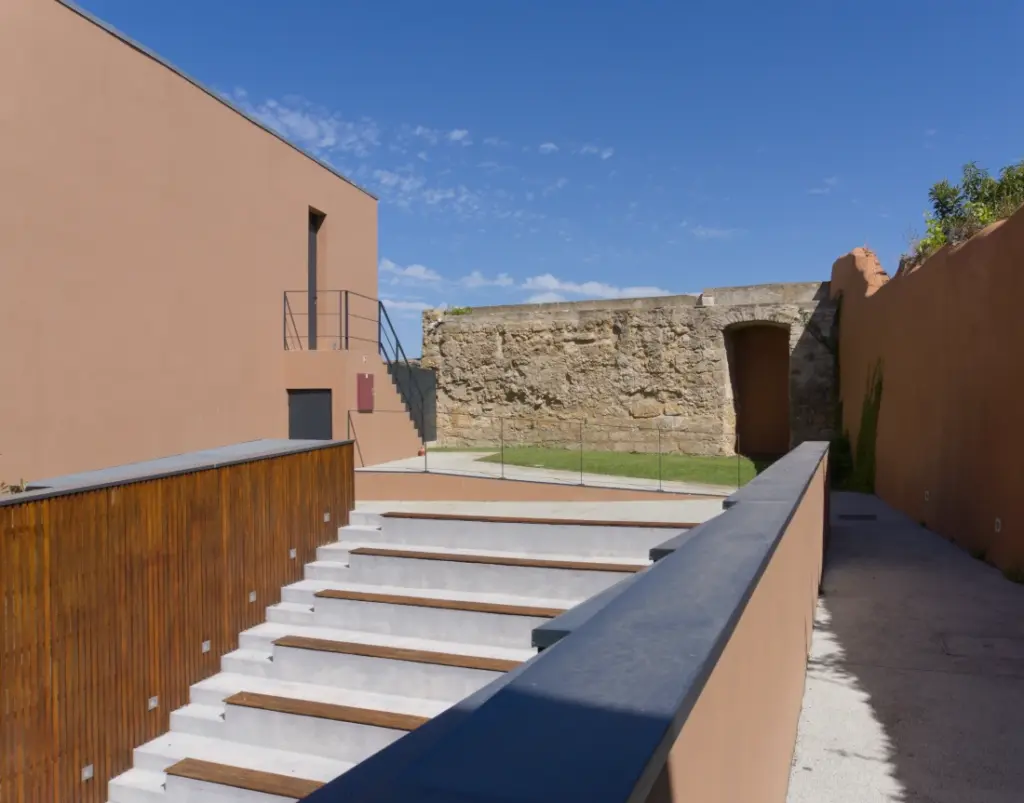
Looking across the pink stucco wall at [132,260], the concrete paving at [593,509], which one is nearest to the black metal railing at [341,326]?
the pink stucco wall at [132,260]

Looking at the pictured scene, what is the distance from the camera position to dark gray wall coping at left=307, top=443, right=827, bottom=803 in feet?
2.67

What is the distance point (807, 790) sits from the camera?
3.01 metres

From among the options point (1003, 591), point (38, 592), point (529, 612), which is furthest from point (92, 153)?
point (1003, 591)

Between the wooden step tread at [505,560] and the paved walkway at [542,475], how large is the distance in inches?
133

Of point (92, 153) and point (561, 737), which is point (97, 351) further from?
point (561, 737)

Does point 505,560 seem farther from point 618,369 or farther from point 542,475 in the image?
point 618,369

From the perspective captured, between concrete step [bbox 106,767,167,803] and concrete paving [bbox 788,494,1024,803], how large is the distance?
12.1 feet

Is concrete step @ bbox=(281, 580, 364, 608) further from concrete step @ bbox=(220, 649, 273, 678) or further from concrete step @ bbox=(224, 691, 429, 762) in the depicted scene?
concrete step @ bbox=(224, 691, 429, 762)

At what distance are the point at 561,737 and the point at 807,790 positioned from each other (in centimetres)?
269

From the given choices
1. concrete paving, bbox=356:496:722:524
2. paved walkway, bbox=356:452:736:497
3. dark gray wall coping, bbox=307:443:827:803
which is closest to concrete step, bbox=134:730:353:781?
concrete paving, bbox=356:496:722:524

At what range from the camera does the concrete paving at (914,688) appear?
3084 mm

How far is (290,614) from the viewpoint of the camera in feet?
19.2

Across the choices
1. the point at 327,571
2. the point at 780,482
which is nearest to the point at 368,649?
the point at 327,571

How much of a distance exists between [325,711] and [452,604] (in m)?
1.16
